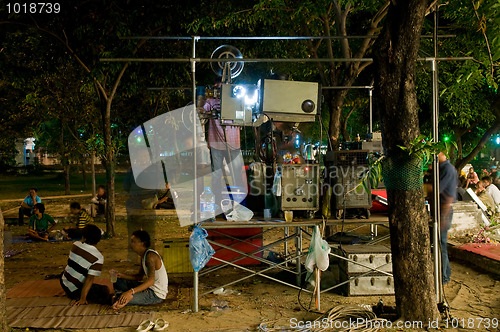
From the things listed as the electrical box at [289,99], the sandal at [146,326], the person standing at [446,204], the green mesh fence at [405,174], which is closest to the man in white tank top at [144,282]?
the sandal at [146,326]

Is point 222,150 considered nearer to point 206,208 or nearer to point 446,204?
point 206,208

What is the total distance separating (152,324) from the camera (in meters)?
5.12

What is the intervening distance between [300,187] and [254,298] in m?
1.95

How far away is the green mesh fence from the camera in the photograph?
477cm

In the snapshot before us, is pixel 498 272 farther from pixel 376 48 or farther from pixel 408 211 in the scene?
pixel 376 48

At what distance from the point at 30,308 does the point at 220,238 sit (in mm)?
3505

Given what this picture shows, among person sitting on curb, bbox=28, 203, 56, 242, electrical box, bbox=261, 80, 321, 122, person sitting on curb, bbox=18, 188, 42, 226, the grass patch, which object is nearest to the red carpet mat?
electrical box, bbox=261, 80, 321, 122

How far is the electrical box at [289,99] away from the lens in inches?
252

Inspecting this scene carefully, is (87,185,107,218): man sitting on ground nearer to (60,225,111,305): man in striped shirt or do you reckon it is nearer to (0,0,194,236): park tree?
(0,0,194,236): park tree

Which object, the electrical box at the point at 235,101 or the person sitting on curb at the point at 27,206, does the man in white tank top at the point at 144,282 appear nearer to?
the electrical box at the point at 235,101

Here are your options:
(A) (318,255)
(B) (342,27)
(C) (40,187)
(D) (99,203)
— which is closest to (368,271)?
(A) (318,255)

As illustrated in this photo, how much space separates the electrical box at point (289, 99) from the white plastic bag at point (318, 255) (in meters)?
1.92

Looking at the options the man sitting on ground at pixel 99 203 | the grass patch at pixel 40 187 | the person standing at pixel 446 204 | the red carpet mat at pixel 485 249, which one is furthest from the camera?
the grass patch at pixel 40 187

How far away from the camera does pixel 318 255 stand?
18.9 feet
